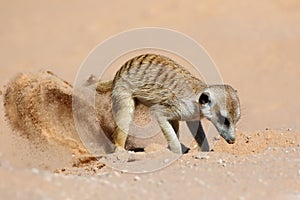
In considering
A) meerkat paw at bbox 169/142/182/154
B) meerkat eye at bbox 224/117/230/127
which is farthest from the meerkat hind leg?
meerkat eye at bbox 224/117/230/127

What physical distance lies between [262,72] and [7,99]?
20.7ft

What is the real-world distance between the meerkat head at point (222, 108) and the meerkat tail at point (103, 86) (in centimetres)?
154

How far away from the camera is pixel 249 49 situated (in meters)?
15.5

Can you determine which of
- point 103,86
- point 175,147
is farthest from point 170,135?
point 103,86

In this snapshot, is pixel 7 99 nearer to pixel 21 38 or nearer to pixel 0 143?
pixel 0 143

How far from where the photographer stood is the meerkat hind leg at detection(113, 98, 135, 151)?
8.50 metres

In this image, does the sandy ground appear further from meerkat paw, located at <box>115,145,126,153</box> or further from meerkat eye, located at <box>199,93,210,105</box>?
meerkat eye, located at <box>199,93,210,105</box>

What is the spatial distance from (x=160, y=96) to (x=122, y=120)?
59 cm

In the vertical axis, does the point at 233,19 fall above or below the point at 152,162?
above

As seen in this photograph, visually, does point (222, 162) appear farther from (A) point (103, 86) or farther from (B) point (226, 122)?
(A) point (103, 86)

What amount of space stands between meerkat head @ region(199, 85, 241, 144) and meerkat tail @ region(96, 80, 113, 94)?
1542mm

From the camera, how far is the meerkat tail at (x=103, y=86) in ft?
30.2

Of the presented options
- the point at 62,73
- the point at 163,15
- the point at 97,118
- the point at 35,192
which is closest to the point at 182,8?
the point at 163,15

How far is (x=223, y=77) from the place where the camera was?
13.7 m
